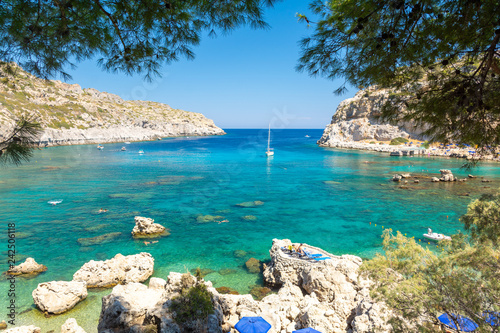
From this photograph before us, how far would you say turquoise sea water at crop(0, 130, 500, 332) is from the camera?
17.6 meters

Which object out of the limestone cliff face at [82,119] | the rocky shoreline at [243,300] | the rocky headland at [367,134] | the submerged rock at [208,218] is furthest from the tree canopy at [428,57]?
the rocky headland at [367,134]

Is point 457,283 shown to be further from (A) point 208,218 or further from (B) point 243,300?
(A) point 208,218

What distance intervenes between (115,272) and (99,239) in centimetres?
744

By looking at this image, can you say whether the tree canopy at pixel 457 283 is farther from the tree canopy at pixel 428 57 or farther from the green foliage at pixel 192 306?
the green foliage at pixel 192 306

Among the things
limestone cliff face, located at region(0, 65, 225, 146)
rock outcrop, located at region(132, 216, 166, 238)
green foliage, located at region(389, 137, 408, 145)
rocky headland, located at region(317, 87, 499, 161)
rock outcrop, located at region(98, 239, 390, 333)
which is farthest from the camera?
limestone cliff face, located at region(0, 65, 225, 146)

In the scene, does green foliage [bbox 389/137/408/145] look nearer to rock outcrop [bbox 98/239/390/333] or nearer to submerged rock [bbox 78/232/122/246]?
rock outcrop [bbox 98/239/390/333]

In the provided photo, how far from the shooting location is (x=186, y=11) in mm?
5969

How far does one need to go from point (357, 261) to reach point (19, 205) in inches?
1337

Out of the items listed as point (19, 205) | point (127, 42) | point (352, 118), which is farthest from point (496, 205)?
point (352, 118)

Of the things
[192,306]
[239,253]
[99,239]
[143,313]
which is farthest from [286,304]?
[99,239]

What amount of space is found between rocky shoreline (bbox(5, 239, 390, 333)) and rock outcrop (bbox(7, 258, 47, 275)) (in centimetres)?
369

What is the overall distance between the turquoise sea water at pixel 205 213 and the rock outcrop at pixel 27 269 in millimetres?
668

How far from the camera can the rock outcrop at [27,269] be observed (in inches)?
620

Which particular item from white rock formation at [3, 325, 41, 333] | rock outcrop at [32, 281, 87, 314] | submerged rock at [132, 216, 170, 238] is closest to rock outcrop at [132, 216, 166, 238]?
submerged rock at [132, 216, 170, 238]
